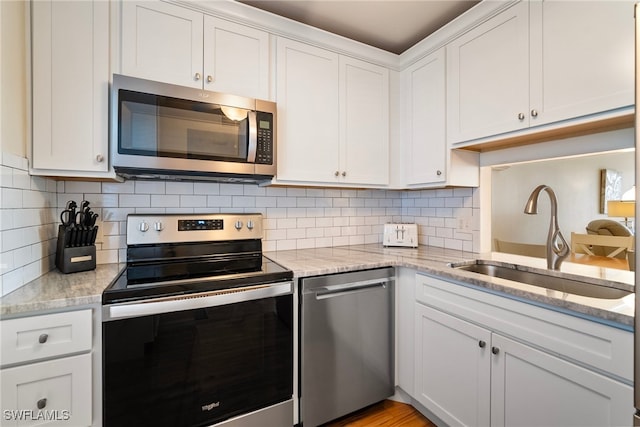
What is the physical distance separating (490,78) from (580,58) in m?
0.42

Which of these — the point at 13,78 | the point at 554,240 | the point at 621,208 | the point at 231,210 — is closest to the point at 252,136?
the point at 231,210

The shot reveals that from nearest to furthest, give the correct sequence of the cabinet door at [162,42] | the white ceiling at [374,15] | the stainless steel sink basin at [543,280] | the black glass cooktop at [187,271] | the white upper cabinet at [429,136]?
the black glass cooktop at [187,271] → the stainless steel sink basin at [543,280] → the cabinet door at [162,42] → the white ceiling at [374,15] → the white upper cabinet at [429,136]

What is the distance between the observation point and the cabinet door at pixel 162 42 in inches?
57.6

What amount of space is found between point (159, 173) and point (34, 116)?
0.54 meters

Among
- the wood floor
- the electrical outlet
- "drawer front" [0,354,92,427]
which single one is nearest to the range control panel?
the electrical outlet

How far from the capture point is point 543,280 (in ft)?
5.15

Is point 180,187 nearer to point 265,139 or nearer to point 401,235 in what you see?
point 265,139

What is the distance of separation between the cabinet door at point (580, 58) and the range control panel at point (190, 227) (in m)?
1.70

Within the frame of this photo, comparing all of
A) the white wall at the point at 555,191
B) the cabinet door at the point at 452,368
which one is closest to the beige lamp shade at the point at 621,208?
the white wall at the point at 555,191

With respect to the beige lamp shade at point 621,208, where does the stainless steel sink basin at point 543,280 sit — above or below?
below

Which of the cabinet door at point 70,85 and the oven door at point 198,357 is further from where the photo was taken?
the cabinet door at point 70,85

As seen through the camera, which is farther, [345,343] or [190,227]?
[190,227]

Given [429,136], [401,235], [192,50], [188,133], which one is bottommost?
[401,235]

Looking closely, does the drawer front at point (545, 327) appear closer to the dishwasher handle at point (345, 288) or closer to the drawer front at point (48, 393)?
the dishwasher handle at point (345, 288)
